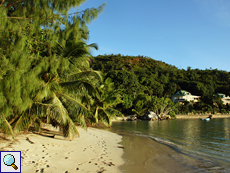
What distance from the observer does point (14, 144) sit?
21.0 feet

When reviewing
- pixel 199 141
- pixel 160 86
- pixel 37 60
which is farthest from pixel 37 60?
pixel 160 86

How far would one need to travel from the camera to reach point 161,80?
8256 cm

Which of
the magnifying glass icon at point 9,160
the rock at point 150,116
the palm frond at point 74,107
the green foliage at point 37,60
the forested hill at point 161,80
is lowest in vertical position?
the rock at point 150,116

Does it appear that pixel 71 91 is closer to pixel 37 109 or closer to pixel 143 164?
pixel 37 109

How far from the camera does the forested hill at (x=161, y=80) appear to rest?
55078 millimetres

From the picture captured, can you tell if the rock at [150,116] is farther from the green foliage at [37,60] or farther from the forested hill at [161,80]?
the green foliage at [37,60]

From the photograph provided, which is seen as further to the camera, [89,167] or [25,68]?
[89,167]

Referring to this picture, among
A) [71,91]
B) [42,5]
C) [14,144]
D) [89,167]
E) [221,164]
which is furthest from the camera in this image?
[71,91]

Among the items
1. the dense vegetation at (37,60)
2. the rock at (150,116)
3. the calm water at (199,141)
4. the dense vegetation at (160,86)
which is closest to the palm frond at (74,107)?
the dense vegetation at (37,60)

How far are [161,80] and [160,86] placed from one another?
1092 cm

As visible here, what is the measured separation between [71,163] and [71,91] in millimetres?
4505

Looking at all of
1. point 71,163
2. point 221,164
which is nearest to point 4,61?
point 71,163

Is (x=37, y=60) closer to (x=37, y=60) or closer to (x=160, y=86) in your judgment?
(x=37, y=60)

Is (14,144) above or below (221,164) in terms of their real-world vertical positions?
above
